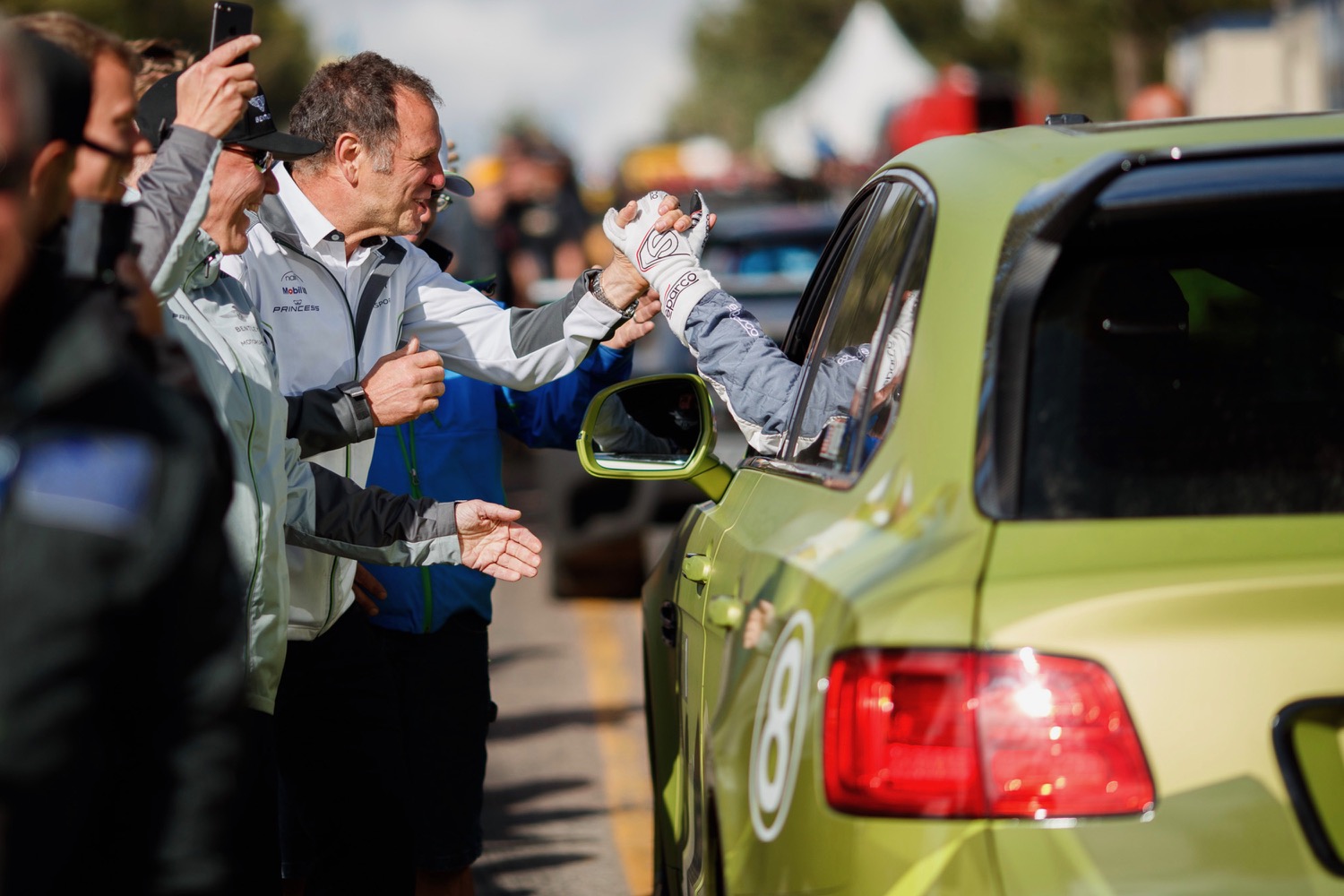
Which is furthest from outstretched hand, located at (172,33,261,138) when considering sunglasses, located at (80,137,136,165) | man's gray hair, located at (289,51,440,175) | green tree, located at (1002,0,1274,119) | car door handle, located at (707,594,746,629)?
green tree, located at (1002,0,1274,119)

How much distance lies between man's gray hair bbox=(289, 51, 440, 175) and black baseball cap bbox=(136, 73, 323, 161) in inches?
12.4

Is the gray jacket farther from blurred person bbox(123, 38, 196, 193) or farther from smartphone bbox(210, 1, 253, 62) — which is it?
blurred person bbox(123, 38, 196, 193)

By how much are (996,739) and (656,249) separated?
205cm

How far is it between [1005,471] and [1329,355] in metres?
0.61

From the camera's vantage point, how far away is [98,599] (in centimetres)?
178

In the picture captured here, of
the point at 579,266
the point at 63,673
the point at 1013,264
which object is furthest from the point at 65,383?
the point at 579,266

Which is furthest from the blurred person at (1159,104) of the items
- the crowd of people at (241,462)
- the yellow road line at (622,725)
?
the crowd of people at (241,462)

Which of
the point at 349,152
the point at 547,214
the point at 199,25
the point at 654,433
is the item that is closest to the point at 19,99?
the point at 654,433

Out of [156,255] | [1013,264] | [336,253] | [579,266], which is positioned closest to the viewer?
[1013,264]

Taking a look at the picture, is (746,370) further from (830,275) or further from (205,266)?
(205,266)

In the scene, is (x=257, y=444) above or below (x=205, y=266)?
below

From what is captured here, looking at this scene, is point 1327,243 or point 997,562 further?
point 1327,243

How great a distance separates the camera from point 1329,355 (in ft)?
8.14

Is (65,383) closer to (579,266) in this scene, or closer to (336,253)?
(336,253)
